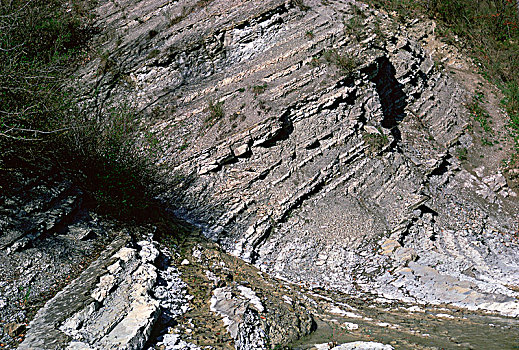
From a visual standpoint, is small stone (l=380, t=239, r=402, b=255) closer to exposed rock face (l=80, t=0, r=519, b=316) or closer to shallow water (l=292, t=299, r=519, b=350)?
exposed rock face (l=80, t=0, r=519, b=316)

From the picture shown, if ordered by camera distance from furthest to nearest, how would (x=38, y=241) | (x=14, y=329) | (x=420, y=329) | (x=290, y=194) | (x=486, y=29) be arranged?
(x=486, y=29)
(x=290, y=194)
(x=420, y=329)
(x=38, y=241)
(x=14, y=329)

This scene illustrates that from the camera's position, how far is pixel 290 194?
916cm

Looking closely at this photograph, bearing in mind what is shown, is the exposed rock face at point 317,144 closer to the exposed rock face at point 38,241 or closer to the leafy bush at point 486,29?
the leafy bush at point 486,29

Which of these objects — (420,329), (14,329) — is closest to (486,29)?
(420,329)

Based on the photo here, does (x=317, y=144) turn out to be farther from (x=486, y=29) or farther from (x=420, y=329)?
(x=486, y=29)

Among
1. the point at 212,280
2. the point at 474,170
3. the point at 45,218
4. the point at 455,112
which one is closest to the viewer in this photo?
the point at 45,218

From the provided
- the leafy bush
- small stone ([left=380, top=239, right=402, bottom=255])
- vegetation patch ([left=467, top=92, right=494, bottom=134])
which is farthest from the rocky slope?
the leafy bush

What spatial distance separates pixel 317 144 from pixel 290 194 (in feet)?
5.28

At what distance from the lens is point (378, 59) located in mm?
11375

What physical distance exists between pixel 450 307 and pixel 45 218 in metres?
7.13

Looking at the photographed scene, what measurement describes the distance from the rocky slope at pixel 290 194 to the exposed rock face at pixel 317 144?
0.05 m

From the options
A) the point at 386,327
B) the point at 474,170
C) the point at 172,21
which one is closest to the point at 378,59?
the point at 474,170

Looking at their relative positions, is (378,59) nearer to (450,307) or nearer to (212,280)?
(450,307)

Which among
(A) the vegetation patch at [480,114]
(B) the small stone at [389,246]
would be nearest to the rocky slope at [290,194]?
(B) the small stone at [389,246]
